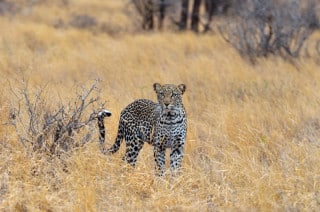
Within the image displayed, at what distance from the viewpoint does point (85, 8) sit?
24.5 m

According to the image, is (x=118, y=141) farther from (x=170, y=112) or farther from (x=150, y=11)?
(x=150, y=11)

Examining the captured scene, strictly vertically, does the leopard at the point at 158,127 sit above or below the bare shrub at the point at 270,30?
below

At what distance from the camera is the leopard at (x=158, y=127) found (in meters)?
5.88

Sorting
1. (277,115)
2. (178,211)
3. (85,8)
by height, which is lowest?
(178,211)

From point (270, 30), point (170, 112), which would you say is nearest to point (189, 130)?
point (170, 112)

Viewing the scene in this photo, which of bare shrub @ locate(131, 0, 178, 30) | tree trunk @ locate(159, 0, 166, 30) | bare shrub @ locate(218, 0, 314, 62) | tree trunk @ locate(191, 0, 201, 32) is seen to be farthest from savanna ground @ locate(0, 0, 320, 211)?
bare shrub @ locate(131, 0, 178, 30)

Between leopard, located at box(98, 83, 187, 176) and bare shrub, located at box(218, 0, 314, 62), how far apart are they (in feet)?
18.9

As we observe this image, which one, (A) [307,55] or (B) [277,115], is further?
(A) [307,55]

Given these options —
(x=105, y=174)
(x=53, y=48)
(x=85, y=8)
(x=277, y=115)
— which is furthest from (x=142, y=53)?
(x=85, y=8)

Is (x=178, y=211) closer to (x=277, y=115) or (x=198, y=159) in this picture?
(x=198, y=159)

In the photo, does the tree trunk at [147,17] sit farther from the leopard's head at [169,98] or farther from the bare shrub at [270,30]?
the leopard's head at [169,98]

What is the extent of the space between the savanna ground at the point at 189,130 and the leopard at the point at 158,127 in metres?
0.14

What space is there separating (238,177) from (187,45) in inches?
327

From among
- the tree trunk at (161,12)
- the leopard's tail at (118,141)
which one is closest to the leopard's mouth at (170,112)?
the leopard's tail at (118,141)
